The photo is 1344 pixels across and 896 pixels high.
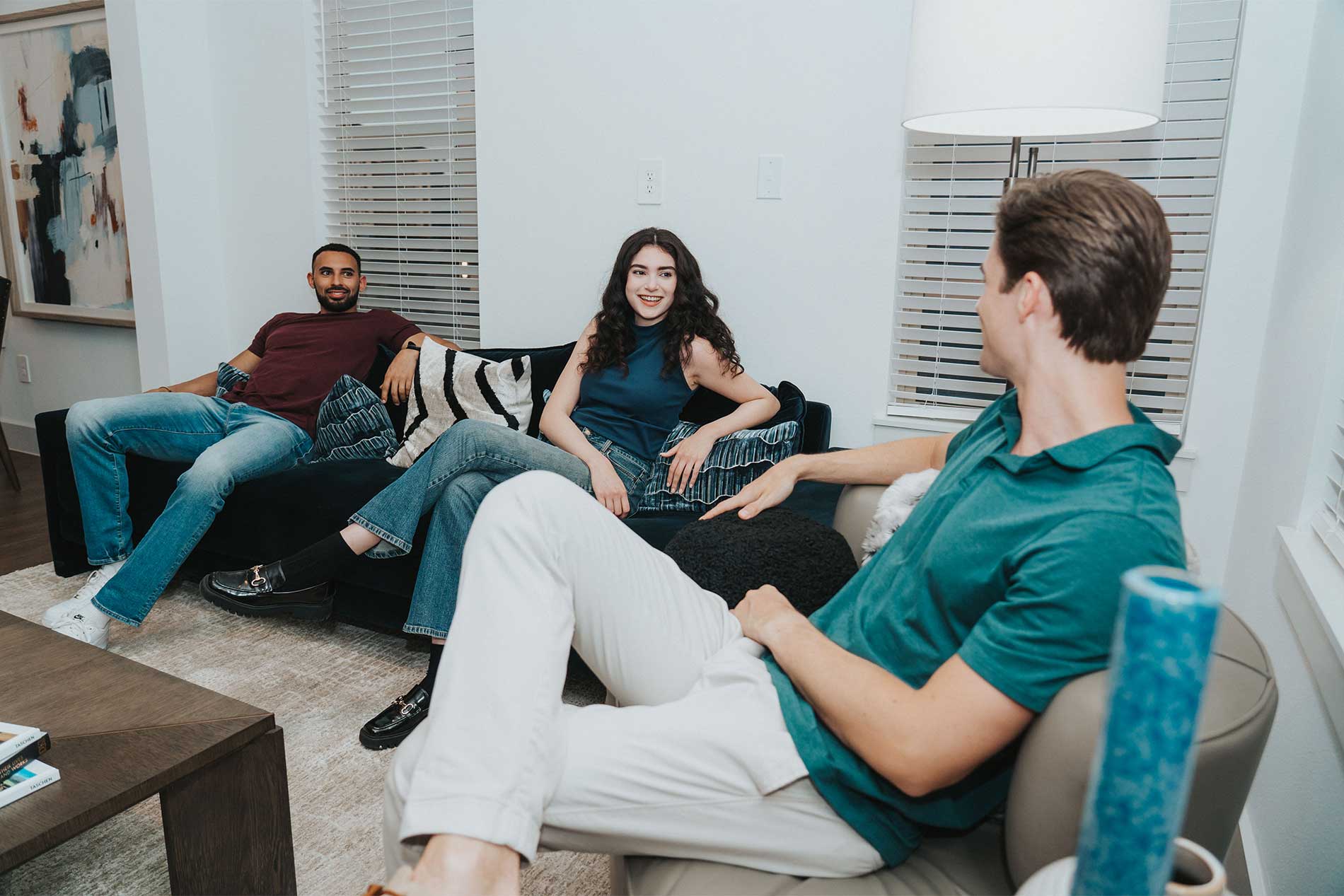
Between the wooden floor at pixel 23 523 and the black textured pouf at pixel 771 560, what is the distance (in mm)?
2683

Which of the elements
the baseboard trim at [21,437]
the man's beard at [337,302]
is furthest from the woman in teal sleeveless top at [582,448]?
the baseboard trim at [21,437]

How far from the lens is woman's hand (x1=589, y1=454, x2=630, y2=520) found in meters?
2.25

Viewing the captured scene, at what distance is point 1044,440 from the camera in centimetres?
102

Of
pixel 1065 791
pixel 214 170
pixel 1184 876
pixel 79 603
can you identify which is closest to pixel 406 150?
pixel 214 170

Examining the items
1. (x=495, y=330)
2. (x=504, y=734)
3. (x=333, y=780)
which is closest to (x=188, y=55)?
(x=495, y=330)

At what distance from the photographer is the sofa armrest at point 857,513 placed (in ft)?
5.28

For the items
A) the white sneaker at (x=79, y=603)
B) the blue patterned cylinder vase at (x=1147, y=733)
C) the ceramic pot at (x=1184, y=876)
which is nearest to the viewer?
the blue patterned cylinder vase at (x=1147, y=733)

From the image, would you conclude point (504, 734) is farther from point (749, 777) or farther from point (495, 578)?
point (749, 777)

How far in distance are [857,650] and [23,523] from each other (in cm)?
361

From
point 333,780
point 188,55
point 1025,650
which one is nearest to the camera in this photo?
point 1025,650

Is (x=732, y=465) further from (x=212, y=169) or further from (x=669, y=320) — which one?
(x=212, y=169)

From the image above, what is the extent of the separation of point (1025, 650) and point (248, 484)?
2.28 m

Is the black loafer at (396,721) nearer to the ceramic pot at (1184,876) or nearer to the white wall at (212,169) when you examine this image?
the ceramic pot at (1184,876)

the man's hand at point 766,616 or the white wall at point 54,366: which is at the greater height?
Answer: the man's hand at point 766,616
